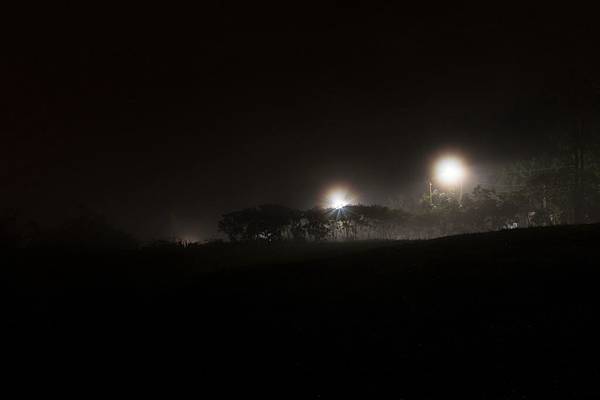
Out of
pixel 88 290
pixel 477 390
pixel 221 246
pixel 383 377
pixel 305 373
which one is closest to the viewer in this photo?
pixel 477 390

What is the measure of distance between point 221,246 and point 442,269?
1150 inches

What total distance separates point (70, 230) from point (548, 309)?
57862 millimetres

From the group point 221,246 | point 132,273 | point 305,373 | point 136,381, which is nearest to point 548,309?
point 305,373

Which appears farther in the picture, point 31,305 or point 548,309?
point 31,305

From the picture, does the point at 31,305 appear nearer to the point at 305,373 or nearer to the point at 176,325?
the point at 176,325

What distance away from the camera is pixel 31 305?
19.3 meters

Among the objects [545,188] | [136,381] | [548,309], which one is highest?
[545,188]

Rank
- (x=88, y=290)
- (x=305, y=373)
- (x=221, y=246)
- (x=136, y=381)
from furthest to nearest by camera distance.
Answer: (x=221, y=246) < (x=88, y=290) < (x=136, y=381) < (x=305, y=373)

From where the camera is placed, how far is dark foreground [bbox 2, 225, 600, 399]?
7988 mm

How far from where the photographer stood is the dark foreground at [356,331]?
7.99m

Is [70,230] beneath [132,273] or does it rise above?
above

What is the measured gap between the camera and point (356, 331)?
34.0 feet

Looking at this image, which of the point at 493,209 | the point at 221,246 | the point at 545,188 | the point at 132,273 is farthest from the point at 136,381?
the point at 493,209

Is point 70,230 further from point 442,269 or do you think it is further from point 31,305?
point 442,269
